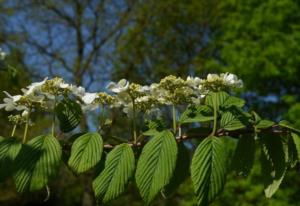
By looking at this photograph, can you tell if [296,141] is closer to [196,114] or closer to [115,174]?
[196,114]

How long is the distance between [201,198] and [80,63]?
13.6m

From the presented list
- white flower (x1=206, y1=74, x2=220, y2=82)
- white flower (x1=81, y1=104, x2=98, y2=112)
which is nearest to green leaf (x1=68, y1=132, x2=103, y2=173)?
white flower (x1=81, y1=104, x2=98, y2=112)

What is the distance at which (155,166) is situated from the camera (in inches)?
30.0

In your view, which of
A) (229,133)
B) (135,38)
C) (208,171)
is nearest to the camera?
(208,171)

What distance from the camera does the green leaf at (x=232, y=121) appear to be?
0.82 meters

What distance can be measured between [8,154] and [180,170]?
27cm

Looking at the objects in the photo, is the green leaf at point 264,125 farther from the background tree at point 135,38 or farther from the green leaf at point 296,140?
the background tree at point 135,38

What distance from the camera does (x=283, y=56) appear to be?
420 inches

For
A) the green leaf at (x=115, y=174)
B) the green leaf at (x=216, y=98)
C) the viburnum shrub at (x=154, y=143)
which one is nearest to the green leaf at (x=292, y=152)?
the viburnum shrub at (x=154, y=143)

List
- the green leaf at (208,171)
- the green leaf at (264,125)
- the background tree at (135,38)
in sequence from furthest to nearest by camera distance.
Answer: the background tree at (135,38)
the green leaf at (264,125)
the green leaf at (208,171)

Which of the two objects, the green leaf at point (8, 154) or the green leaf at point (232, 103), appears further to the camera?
the green leaf at point (232, 103)

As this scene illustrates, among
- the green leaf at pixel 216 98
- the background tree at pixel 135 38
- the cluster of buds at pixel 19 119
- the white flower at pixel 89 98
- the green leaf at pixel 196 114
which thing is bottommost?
the green leaf at pixel 196 114

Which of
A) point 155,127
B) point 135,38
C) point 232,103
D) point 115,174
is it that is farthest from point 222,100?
point 135,38

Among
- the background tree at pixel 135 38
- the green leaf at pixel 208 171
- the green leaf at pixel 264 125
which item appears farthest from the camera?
the background tree at pixel 135 38
